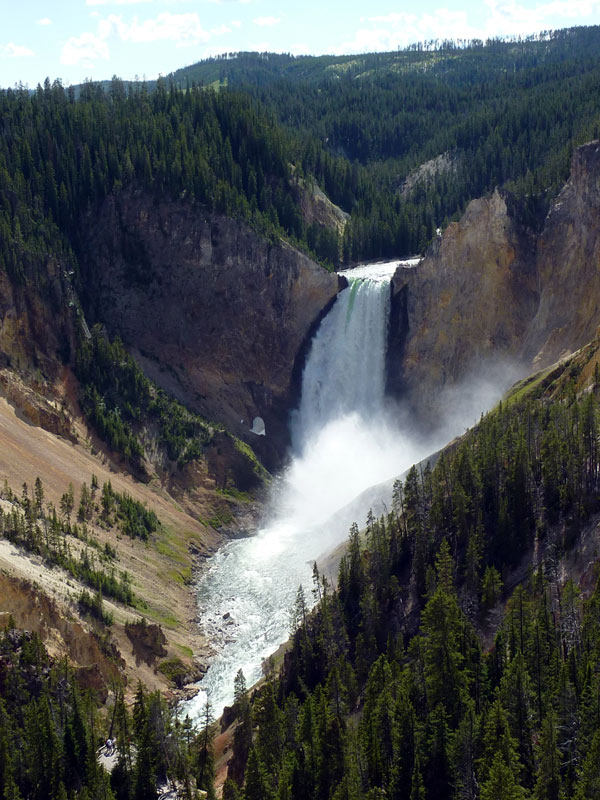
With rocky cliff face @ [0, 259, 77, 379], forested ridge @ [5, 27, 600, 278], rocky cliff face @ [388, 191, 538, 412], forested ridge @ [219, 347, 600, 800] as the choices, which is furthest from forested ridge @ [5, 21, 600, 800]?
rocky cliff face @ [388, 191, 538, 412]

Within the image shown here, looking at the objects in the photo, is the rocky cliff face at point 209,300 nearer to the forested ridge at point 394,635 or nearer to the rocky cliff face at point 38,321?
the forested ridge at point 394,635

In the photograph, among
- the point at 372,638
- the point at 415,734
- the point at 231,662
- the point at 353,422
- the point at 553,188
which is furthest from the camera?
the point at 353,422

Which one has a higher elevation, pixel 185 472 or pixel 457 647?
pixel 185 472

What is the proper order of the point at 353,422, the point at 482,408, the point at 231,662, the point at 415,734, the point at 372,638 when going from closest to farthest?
the point at 415,734, the point at 372,638, the point at 231,662, the point at 482,408, the point at 353,422

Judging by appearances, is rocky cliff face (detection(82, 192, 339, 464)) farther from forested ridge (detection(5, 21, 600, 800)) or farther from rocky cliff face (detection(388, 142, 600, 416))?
rocky cliff face (detection(388, 142, 600, 416))

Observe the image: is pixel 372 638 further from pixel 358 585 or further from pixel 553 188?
pixel 553 188

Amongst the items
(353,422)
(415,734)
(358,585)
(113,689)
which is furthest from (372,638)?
(353,422)

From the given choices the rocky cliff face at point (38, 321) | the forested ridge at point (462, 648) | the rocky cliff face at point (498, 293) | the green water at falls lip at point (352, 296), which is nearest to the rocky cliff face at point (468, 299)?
the rocky cliff face at point (498, 293)
